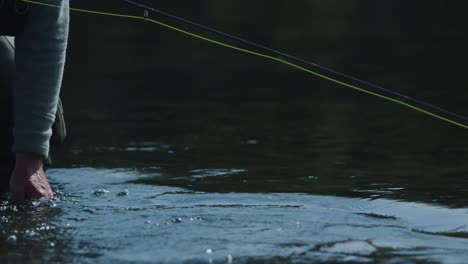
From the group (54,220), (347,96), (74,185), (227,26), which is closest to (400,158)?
(74,185)

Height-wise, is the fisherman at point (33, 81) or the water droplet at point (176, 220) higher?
the fisherman at point (33, 81)

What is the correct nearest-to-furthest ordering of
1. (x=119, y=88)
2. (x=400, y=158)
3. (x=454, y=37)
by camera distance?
1. (x=400, y=158)
2. (x=119, y=88)
3. (x=454, y=37)

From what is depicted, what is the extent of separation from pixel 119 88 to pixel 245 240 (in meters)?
7.26

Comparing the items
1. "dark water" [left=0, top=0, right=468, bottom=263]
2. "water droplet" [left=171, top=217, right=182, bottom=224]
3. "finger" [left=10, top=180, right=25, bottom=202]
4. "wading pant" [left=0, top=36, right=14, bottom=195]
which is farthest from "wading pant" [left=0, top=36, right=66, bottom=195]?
"water droplet" [left=171, top=217, right=182, bottom=224]

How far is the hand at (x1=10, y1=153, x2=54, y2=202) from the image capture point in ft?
16.7

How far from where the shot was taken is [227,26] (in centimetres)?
1878

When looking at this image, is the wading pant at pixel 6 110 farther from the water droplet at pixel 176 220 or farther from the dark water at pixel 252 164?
the water droplet at pixel 176 220

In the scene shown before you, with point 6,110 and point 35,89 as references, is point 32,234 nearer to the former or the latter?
point 35,89

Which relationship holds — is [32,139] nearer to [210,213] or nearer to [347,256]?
[210,213]

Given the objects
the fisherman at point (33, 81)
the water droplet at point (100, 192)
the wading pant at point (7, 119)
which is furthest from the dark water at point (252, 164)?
the wading pant at point (7, 119)

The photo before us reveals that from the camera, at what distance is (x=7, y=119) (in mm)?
5590

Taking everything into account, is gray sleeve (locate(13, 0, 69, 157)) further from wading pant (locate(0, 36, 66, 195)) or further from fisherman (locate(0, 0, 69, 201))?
wading pant (locate(0, 36, 66, 195))

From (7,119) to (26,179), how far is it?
22.5 inches

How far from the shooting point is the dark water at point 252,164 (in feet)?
15.1
